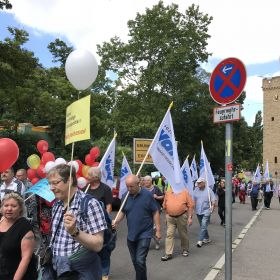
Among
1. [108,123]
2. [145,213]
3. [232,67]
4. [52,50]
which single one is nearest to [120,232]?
[145,213]

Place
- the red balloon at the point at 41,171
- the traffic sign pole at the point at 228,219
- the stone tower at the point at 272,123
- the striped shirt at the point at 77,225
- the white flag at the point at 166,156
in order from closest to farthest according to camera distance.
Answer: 1. the striped shirt at the point at 77,225
2. the traffic sign pole at the point at 228,219
3. the white flag at the point at 166,156
4. the red balloon at the point at 41,171
5. the stone tower at the point at 272,123

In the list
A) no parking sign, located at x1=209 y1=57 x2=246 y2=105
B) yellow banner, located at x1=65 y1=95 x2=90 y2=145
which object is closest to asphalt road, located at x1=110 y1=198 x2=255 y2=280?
no parking sign, located at x1=209 y1=57 x2=246 y2=105

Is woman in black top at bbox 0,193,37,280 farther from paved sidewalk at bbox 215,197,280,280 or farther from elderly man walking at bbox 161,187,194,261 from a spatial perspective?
elderly man walking at bbox 161,187,194,261

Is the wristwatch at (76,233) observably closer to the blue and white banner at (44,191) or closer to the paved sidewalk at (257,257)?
the blue and white banner at (44,191)

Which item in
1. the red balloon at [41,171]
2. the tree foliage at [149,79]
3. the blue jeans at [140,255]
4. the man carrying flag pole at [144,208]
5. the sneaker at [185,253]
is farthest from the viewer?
the tree foliage at [149,79]

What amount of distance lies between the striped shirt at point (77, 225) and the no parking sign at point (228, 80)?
3088 mm

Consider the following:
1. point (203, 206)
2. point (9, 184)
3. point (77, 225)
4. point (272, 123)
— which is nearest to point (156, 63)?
point (203, 206)

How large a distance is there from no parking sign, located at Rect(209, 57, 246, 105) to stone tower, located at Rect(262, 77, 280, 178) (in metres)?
83.5

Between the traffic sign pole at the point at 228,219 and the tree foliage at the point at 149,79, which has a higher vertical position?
the tree foliage at the point at 149,79

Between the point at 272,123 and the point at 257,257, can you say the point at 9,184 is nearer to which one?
the point at 257,257

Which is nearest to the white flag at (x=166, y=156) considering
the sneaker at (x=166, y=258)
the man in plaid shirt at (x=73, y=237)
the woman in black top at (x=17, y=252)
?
the sneaker at (x=166, y=258)

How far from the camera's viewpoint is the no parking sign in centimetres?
595

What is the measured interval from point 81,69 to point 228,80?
2.19 m

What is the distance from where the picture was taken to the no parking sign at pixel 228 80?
19.5 ft
